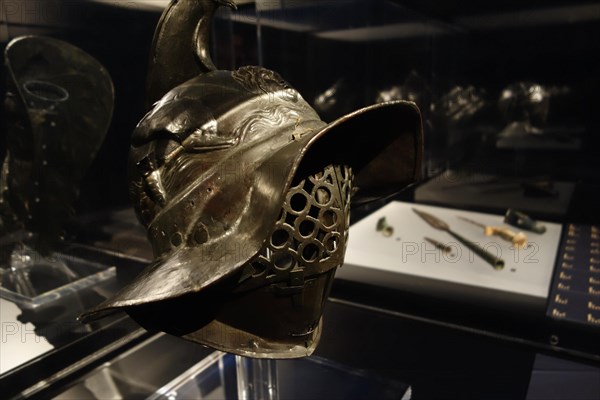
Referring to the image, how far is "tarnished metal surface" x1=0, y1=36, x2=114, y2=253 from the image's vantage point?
5.30 ft

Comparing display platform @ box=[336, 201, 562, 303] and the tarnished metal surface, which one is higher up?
the tarnished metal surface

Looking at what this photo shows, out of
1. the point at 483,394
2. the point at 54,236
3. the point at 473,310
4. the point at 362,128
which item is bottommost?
the point at 483,394

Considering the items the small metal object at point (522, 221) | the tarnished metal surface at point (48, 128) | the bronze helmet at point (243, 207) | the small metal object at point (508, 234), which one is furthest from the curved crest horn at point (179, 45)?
the small metal object at point (522, 221)

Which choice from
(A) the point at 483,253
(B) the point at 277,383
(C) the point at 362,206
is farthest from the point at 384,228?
(B) the point at 277,383

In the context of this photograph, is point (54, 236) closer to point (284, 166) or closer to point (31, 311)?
point (31, 311)

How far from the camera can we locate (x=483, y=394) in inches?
67.6

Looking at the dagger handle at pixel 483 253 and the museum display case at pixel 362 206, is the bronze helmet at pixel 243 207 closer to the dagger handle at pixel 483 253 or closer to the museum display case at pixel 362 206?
the museum display case at pixel 362 206

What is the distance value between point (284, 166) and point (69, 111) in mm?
1272

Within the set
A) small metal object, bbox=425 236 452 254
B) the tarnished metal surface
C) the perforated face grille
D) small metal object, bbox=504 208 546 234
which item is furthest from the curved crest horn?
small metal object, bbox=504 208 546 234

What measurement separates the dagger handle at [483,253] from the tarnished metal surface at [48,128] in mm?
1751

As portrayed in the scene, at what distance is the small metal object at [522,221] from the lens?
8.14ft

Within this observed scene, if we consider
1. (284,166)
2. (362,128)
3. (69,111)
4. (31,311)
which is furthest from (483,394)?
(69,111)

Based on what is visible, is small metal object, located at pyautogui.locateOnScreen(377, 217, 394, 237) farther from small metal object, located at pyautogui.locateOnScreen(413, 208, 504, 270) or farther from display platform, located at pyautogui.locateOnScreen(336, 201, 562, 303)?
small metal object, located at pyautogui.locateOnScreen(413, 208, 504, 270)

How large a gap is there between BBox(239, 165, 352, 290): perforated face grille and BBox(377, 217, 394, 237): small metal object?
5.15 ft
